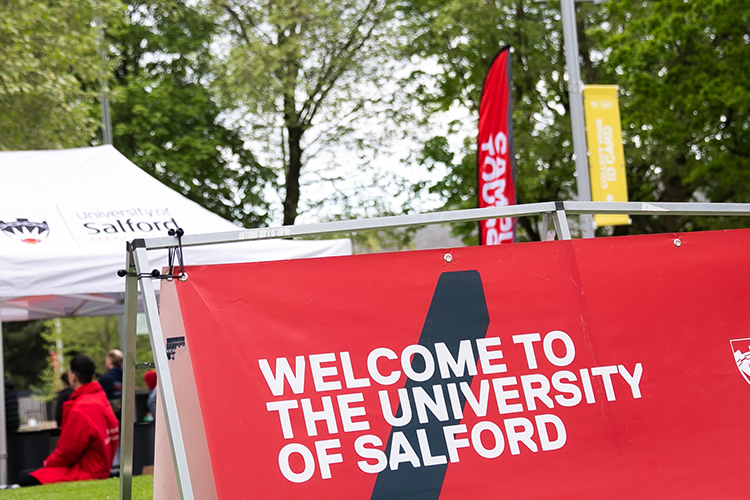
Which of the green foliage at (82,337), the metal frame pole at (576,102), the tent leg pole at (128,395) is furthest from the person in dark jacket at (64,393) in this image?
the green foliage at (82,337)

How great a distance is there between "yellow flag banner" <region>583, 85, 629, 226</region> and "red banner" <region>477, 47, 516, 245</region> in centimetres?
159

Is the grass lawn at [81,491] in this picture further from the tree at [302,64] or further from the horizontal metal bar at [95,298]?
the tree at [302,64]

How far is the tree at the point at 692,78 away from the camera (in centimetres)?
1628

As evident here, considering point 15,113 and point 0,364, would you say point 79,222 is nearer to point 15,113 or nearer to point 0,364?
point 0,364

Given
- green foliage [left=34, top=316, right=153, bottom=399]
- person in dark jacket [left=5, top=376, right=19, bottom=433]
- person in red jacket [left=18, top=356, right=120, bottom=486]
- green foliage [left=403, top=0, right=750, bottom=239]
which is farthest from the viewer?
green foliage [left=34, top=316, right=153, bottom=399]

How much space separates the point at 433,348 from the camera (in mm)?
3586

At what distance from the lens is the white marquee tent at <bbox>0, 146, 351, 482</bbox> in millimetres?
7023

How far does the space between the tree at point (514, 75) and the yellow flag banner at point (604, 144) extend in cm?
864

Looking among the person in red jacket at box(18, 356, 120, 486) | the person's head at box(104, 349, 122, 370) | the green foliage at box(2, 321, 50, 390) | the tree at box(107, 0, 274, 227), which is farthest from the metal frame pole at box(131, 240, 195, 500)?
the green foliage at box(2, 321, 50, 390)

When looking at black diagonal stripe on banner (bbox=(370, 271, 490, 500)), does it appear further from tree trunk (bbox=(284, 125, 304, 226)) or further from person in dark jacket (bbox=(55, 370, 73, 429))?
tree trunk (bbox=(284, 125, 304, 226))

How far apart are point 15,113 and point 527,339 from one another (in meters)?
11.0

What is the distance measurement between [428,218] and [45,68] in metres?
10.6

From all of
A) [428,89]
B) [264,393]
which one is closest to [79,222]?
[264,393]

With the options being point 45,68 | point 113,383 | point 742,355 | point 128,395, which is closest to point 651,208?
point 742,355
